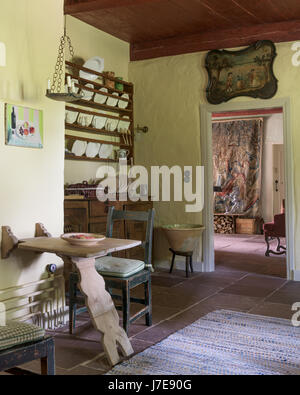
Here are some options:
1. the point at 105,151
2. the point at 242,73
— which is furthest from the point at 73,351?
the point at 242,73

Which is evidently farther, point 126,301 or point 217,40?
point 217,40

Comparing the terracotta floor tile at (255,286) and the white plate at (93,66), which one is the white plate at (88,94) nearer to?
the white plate at (93,66)

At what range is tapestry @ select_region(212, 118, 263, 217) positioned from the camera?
35.8 feet

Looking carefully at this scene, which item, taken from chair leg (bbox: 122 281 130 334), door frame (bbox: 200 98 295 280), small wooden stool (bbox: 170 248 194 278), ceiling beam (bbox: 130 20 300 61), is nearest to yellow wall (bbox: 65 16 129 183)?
ceiling beam (bbox: 130 20 300 61)

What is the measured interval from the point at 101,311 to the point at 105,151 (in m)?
3.29

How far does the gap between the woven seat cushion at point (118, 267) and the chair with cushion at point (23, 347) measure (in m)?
1.34

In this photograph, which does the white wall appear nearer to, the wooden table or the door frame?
the door frame

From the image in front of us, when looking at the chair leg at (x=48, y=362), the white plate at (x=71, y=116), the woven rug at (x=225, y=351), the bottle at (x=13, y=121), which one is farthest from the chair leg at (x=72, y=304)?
the white plate at (x=71, y=116)

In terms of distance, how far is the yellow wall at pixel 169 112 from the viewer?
6320 millimetres

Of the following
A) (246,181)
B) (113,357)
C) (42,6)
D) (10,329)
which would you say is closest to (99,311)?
(113,357)

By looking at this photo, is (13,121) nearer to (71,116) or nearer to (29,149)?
(29,149)

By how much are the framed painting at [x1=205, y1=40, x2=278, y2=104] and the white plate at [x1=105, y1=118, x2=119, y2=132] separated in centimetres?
137

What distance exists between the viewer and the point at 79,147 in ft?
18.5

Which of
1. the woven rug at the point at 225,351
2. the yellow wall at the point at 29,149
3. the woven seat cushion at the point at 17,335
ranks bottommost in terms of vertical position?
the woven rug at the point at 225,351
